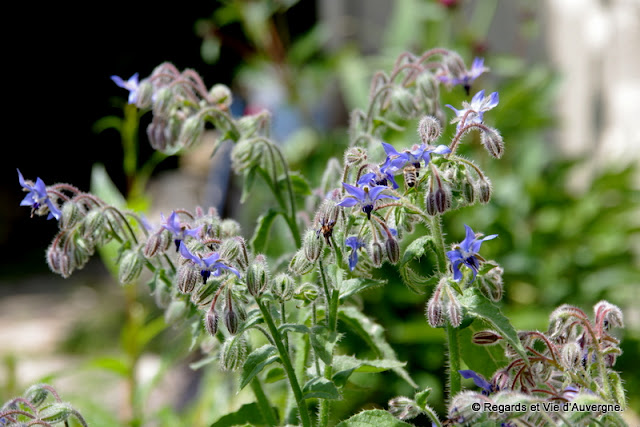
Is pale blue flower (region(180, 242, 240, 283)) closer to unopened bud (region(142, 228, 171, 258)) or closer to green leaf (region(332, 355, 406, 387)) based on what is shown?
unopened bud (region(142, 228, 171, 258))

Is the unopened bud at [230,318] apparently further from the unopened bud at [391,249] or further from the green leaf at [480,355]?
the green leaf at [480,355]

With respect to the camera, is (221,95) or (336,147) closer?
(221,95)

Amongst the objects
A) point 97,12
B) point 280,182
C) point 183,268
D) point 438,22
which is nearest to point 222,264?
point 183,268

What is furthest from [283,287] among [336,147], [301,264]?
[336,147]

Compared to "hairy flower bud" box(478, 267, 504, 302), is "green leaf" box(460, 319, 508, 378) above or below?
below

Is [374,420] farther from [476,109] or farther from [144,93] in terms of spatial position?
[144,93]

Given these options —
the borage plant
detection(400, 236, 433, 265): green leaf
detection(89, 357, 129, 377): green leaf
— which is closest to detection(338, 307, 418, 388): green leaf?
the borage plant
